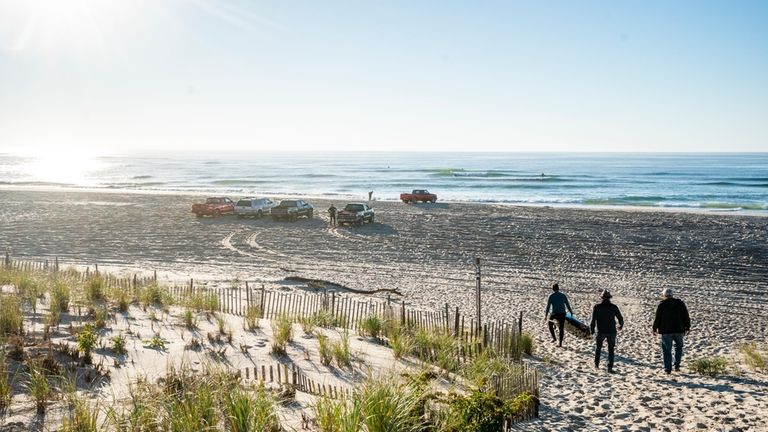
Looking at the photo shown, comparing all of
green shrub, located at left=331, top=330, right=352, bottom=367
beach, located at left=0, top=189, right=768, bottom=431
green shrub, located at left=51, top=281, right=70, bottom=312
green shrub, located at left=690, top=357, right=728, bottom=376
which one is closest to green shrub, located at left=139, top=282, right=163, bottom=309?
green shrub, located at left=51, top=281, right=70, bottom=312

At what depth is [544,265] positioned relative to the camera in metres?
25.0

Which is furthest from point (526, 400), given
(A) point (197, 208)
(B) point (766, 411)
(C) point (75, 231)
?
(A) point (197, 208)

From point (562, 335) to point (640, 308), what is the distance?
549 cm

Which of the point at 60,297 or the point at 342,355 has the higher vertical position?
the point at 60,297

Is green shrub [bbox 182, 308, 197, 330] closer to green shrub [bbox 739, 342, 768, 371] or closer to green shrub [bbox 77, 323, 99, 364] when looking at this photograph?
green shrub [bbox 77, 323, 99, 364]

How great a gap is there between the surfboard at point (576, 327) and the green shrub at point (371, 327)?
4.47 meters

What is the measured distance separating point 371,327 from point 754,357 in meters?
7.57

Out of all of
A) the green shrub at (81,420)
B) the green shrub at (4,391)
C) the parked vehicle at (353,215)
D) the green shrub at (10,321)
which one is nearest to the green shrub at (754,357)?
the green shrub at (81,420)

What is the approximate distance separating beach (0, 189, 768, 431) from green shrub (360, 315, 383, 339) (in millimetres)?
3086

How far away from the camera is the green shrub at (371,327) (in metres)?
13.0

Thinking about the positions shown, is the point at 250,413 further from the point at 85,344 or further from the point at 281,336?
the point at 281,336

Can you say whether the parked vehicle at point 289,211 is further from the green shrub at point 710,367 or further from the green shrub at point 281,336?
the green shrub at point 710,367

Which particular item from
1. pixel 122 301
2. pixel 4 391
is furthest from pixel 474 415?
pixel 122 301

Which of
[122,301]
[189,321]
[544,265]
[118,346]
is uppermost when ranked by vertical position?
[118,346]
